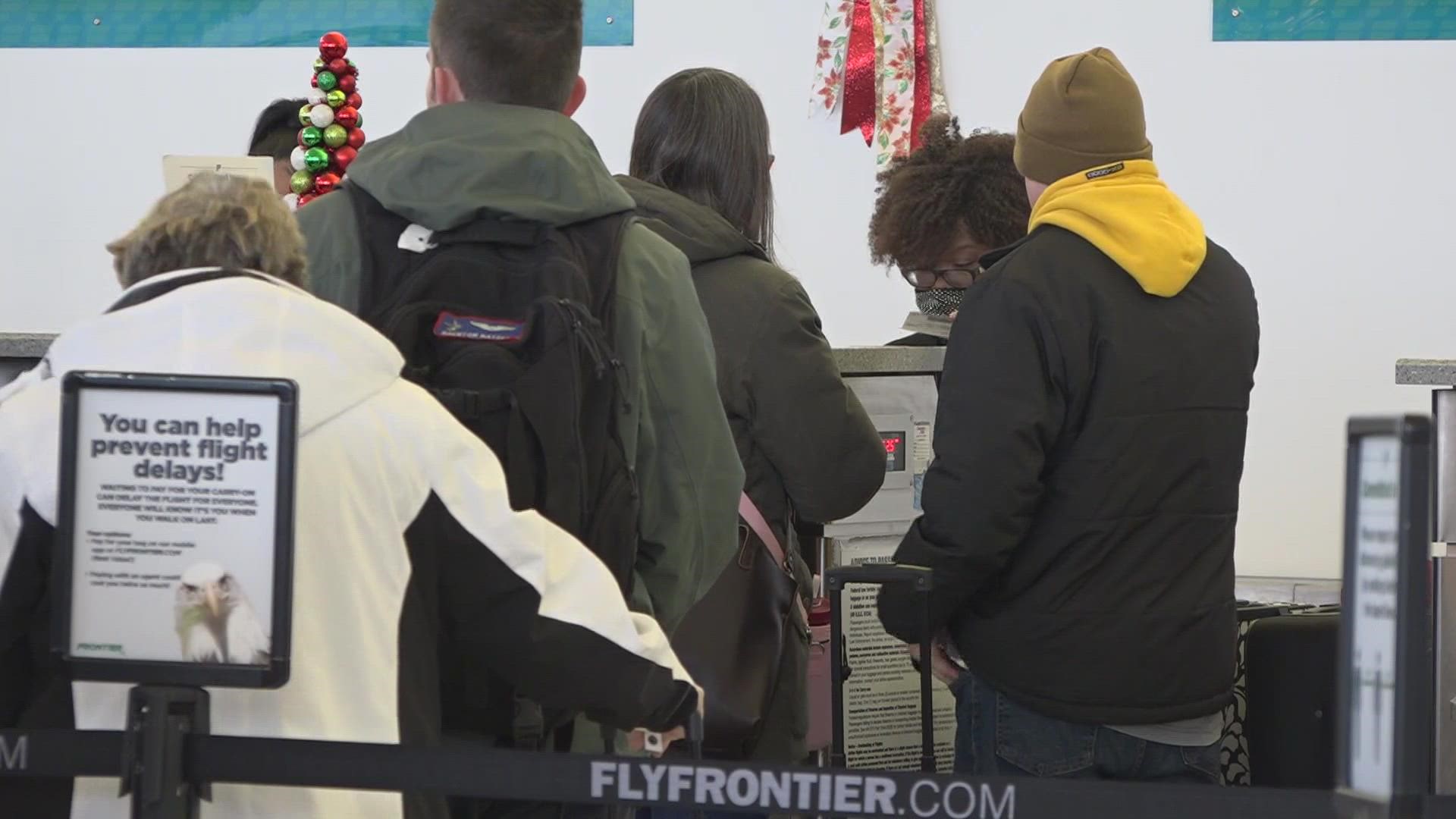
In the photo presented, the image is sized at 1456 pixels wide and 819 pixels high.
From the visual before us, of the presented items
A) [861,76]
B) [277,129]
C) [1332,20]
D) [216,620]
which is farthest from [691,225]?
[1332,20]

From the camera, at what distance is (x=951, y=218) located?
297 cm

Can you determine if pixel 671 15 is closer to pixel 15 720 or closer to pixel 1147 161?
pixel 1147 161

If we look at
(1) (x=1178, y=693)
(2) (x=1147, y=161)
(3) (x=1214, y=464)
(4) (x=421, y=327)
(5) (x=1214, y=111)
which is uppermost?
(5) (x=1214, y=111)

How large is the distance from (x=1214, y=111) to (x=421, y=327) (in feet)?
14.8

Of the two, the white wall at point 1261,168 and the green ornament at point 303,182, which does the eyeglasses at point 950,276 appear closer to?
the green ornament at point 303,182

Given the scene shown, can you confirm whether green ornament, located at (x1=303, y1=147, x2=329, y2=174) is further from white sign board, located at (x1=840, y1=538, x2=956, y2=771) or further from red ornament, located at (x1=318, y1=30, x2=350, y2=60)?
white sign board, located at (x1=840, y1=538, x2=956, y2=771)

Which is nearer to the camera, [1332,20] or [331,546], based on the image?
[331,546]

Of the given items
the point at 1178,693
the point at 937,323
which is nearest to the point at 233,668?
the point at 1178,693

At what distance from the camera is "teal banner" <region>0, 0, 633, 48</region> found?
6164 millimetres

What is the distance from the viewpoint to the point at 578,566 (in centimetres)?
140

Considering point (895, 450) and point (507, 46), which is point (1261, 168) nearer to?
point (895, 450)

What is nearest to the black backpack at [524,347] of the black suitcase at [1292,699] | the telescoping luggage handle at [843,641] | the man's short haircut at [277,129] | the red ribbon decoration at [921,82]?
the telescoping luggage handle at [843,641]

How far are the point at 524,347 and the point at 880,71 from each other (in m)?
4.47

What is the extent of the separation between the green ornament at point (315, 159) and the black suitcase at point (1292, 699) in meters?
1.86
